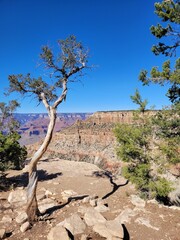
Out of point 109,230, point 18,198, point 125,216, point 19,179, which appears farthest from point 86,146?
point 109,230

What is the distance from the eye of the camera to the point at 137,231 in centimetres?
754

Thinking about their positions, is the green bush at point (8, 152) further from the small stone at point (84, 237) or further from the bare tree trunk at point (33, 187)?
the small stone at point (84, 237)

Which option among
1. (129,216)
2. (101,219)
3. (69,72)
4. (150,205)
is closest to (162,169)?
(150,205)

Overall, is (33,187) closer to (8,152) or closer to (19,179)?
(8,152)

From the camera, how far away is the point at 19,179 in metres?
17.5

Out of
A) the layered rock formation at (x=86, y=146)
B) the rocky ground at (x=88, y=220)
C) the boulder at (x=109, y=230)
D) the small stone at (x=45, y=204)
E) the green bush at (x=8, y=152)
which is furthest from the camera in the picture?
the layered rock formation at (x=86, y=146)

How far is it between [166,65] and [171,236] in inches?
319

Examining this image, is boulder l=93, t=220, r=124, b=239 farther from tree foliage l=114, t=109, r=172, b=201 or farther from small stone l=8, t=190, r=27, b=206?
tree foliage l=114, t=109, r=172, b=201

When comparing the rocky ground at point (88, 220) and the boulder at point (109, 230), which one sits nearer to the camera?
the boulder at point (109, 230)

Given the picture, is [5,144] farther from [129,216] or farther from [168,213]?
[168,213]

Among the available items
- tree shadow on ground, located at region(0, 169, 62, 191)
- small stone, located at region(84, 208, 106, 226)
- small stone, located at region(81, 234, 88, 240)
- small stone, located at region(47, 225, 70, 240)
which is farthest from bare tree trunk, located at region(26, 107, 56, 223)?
tree shadow on ground, located at region(0, 169, 62, 191)

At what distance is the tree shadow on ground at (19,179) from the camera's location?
14.8 metres

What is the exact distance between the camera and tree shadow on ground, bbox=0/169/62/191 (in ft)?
48.5

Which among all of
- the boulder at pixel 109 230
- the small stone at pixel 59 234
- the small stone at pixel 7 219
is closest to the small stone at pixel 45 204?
the small stone at pixel 7 219
